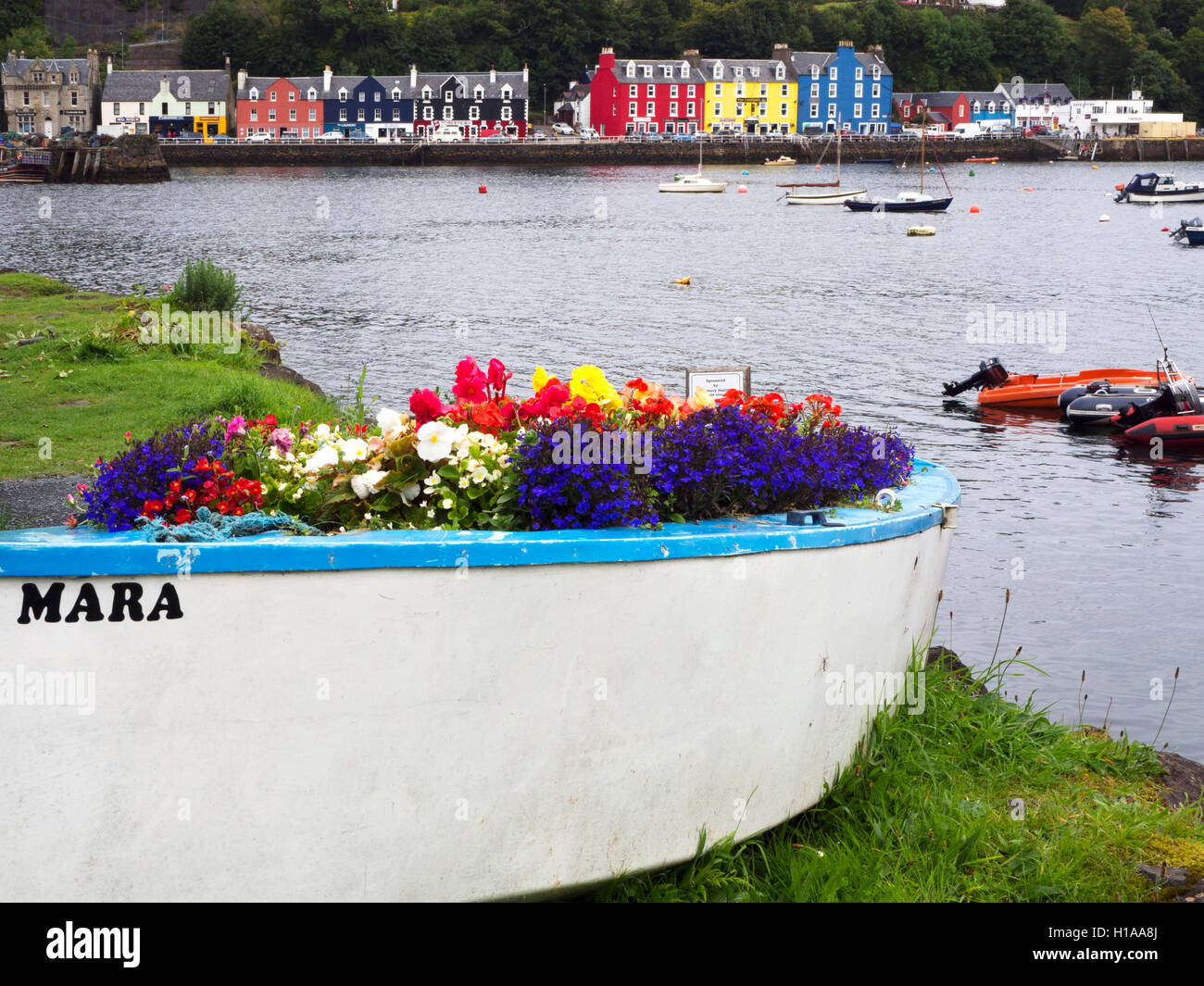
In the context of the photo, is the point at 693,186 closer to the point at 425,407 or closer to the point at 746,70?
the point at 746,70

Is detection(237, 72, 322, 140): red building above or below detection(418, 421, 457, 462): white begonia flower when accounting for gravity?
above

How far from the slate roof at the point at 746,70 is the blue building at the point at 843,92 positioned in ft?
7.67

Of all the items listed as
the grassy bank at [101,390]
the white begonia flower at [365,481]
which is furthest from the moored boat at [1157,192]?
the white begonia flower at [365,481]

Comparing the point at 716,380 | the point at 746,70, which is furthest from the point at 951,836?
the point at 746,70

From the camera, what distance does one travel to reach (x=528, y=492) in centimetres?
461

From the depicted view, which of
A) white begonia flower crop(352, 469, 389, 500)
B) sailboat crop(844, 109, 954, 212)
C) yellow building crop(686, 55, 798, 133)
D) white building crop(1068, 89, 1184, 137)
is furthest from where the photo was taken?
white building crop(1068, 89, 1184, 137)

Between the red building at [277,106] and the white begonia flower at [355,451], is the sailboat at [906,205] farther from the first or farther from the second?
the white begonia flower at [355,451]

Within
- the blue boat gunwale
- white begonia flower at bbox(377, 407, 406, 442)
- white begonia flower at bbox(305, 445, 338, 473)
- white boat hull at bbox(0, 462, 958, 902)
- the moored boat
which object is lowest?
white boat hull at bbox(0, 462, 958, 902)

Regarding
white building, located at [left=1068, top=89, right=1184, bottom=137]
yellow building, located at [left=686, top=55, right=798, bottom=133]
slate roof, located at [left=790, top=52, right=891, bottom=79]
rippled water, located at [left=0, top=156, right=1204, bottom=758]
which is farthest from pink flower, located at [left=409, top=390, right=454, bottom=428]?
white building, located at [left=1068, top=89, right=1184, bottom=137]

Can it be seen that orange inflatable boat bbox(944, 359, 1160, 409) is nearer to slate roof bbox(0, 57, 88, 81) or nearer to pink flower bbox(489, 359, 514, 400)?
pink flower bbox(489, 359, 514, 400)

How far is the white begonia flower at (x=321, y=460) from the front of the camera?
15.5 ft

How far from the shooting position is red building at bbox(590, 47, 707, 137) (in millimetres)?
155000

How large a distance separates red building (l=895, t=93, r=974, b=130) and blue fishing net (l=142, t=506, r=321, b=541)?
17441 centimetres

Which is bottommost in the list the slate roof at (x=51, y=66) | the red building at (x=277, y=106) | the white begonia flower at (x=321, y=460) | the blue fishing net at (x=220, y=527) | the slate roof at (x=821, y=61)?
the blue fishing net at (x=220, y=527)
